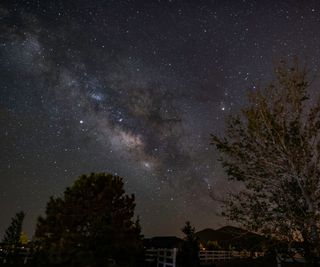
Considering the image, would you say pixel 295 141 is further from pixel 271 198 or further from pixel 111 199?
pixel 111 199

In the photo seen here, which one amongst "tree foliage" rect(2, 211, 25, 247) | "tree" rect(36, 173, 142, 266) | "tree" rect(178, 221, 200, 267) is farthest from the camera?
"tree foliage" rect(2, 211, 25, 247)

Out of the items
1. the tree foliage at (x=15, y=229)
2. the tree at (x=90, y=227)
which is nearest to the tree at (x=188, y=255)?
the tree at (x=90, y=227)

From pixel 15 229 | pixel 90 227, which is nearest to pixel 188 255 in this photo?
pixel 90 227

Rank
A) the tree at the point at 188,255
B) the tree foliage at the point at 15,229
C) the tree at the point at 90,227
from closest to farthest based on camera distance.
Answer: the tree at the point at 90,227 < the tree at the point at 188,255 < the tree foliage at the point at 15,229

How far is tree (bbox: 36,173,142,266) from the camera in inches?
568

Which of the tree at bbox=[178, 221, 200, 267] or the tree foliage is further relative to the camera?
the tree foliage

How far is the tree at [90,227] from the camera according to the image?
14.4 m

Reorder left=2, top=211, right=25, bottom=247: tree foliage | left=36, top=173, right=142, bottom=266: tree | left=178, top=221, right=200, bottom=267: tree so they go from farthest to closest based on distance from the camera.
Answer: left=2, top=211, right=25, bottom=247: tree foliage → left=178, top=221, right=200, bottom=267: tree → left=36, top=173, right=142, bottom=266: tree

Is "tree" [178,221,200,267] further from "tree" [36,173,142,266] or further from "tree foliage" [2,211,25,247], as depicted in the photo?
"tree foliage" [2,211,25,247]

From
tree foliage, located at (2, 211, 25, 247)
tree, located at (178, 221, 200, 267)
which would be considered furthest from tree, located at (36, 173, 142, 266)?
tree foliage, located at (2, 211, 25, 247)

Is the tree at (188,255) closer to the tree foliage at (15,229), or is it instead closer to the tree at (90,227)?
the tree at (90,227)

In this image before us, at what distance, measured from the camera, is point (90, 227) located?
1580 cm

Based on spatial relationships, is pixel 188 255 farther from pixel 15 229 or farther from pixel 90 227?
pixel 15 229

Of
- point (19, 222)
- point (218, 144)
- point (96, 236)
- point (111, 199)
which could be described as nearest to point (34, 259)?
point (96, 236)
